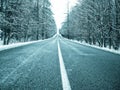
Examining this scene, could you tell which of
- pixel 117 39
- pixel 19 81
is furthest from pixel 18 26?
pixel 19 81

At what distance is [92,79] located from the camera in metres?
5.54

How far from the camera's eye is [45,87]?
4.60m

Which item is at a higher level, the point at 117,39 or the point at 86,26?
the point at 86,26

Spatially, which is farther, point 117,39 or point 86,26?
point 86,26

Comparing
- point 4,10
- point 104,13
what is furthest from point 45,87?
point 4,10

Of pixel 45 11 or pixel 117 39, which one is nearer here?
pixel 117 39

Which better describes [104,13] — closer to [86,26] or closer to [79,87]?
[86,26]

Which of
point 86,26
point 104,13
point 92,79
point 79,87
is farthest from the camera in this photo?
point 86,26

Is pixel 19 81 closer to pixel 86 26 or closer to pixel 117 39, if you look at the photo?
pixel 117 39

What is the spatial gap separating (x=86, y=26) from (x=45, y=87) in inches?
1178

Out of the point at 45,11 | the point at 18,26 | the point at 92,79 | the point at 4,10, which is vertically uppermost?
the point at 45,11

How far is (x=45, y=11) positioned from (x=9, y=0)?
1600 inches

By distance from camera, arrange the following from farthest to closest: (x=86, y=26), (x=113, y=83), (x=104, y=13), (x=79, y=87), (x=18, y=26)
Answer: (x=86, y=26), (x=18, y=26), (x=104, y=13), (x=113, y=83), (x=79, y=87)

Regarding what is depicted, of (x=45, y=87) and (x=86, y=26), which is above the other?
(x=86, y=26)
